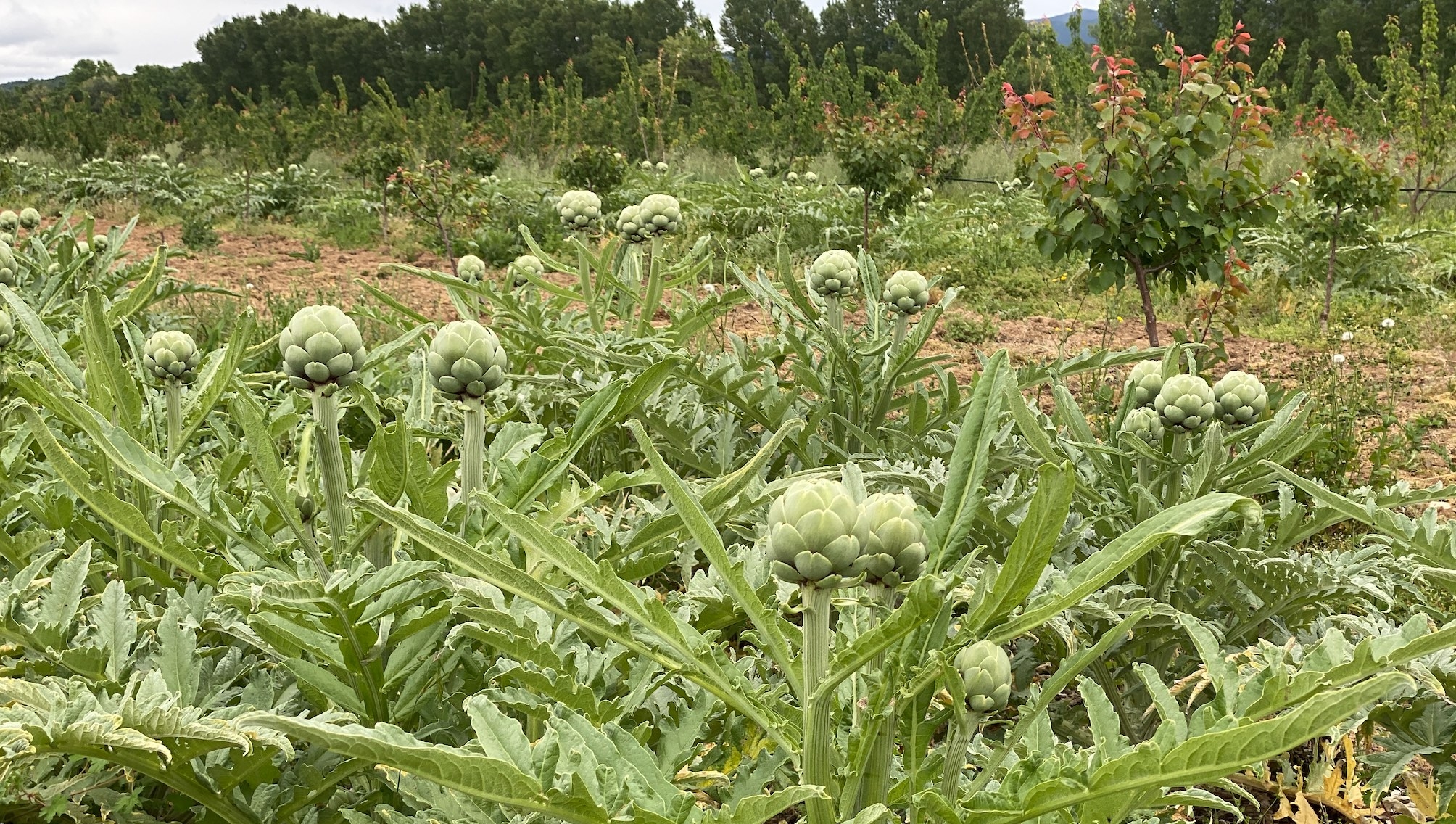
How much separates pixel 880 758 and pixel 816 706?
0.40 ft

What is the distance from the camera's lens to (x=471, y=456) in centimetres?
136

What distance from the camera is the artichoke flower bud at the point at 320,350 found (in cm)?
127

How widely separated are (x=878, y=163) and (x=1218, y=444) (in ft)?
20.5

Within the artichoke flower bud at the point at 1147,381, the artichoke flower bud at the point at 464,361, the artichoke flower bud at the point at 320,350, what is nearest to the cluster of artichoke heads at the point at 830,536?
the artichoke flower bud at the point at 464,361

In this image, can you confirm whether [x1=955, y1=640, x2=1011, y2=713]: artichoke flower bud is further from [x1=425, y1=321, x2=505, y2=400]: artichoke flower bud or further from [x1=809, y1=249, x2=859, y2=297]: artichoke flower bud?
[x1=809, y1=249, x2=859, y2=297]: artichoke flower bud

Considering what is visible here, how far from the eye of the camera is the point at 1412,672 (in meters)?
1.20

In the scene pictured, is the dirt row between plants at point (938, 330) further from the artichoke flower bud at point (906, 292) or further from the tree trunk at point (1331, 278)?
the tree trunk at point (1331, 278)

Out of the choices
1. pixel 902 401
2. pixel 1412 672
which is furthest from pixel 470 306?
pixel 1412 672

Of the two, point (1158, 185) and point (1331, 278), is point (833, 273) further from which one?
point (1331, 278)

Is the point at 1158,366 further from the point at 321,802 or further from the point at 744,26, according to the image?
the point at 744,26

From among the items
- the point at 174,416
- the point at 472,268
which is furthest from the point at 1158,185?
the point at 174,416

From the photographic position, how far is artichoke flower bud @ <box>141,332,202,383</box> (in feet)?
5.45

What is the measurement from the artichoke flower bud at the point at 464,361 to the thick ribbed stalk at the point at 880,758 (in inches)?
23.0

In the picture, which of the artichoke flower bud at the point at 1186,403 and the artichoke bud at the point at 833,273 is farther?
the artichoke bud at the point at 833,273
